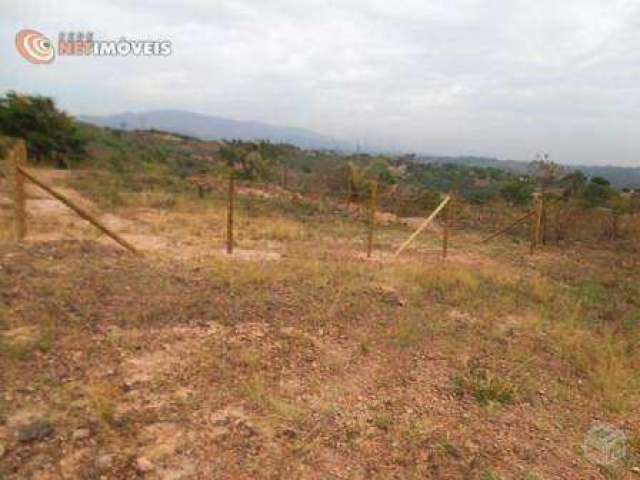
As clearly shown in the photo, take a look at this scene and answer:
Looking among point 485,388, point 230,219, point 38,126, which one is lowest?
point 485,388

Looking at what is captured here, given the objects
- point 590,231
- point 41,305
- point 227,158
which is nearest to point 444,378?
point 41,305

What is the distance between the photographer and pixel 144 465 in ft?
9.34

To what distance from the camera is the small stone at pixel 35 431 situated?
3.01 m

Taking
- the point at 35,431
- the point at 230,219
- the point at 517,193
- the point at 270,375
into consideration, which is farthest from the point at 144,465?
the point at 517,193

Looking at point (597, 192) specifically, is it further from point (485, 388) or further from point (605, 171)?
point (605, 171)

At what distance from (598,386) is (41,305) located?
6.35 m

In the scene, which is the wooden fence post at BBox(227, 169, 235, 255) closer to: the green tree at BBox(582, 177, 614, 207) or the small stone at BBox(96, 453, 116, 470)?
the small stone at BBox(96, 453, 116, 470)

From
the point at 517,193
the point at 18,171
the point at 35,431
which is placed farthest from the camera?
the point at 517,193

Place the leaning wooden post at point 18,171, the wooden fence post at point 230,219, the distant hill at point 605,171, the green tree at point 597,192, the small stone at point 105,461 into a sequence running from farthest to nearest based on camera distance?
the distant hill at point 605,171
the green tree at point 597,192
the wooden fence post at point 230,219
the leaning wooden post at point 18,171
the small stone at point 105,461

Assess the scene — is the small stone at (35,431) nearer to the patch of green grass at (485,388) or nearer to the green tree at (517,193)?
the patch of green grass at (485,388)

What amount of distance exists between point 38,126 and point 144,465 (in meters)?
23.9

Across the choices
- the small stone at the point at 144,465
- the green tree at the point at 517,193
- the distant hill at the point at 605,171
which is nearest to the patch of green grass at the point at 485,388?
the small stone at the point at 144,465

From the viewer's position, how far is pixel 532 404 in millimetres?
4164

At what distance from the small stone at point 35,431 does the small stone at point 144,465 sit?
29.8 inches
